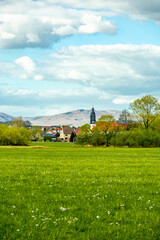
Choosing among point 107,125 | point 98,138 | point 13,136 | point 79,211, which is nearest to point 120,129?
point 107,125

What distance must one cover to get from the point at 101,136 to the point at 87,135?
4743 mm

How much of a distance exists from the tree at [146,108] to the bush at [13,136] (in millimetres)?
36354

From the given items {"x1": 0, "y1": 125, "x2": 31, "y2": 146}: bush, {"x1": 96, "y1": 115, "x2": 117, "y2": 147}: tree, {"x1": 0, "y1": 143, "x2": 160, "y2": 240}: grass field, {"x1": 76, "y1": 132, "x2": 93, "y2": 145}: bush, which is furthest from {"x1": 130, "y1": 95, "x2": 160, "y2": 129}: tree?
{"x1": 0, "y1": 143, "x2": 160, "y2": 240}: grass field

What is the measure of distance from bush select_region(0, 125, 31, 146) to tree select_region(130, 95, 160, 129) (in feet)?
119

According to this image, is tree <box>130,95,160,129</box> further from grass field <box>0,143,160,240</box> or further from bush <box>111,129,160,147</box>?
grass field <box>0,143,160,240</box>

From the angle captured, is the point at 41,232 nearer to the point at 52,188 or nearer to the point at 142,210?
the point at 142,210

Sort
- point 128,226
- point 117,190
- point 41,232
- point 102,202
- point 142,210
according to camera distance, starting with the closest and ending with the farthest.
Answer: point 41,232
point 128,226
point 142,210
point 102,202
point 117,190

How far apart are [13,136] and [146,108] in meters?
44.3

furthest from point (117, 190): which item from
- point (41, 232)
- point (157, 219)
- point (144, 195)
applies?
point (41, 232)

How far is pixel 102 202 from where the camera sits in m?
12.1

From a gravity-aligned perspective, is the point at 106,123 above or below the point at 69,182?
above

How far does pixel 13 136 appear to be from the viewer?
316ft

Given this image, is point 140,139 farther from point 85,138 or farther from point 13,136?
point 13,136

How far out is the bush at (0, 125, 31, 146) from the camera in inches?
3780
